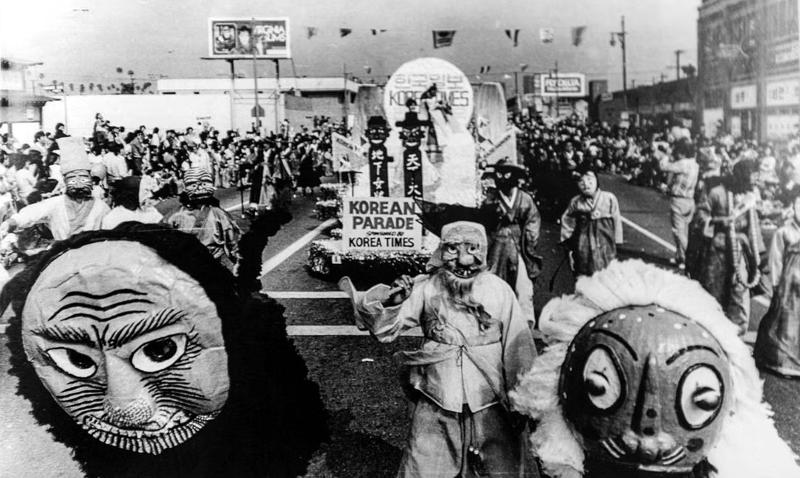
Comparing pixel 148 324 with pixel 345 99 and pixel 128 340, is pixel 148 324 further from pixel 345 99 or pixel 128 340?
pixel 345 99

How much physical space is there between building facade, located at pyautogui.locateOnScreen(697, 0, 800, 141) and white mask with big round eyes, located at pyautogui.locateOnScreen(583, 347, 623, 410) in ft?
5.81

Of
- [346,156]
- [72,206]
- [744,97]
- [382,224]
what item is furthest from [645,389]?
[72,206]

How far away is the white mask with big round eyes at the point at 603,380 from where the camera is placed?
2.31 m

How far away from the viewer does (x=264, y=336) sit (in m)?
3.45

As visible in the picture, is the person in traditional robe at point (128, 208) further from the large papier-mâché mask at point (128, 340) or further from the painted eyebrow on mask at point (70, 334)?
the painted eyebrow on mask at point (70, 334)

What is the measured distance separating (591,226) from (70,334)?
8.07 feet

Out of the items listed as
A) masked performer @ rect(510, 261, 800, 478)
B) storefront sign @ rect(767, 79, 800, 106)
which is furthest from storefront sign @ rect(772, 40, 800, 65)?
masked performer @ rect(510, 261, 800, 478)

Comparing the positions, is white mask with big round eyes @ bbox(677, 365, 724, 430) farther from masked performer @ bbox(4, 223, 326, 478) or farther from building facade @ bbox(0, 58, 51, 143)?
building facade @ bbox(0, 58, 51, 143)

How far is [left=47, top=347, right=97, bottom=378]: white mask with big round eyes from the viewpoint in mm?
3176

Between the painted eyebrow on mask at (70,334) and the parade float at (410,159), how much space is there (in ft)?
4.02

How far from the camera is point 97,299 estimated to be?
10.2ft

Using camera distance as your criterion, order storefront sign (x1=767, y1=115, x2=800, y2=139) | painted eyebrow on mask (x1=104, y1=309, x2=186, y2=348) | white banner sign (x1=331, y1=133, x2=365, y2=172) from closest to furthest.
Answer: painted eyebrow on mask (x1=104, y1=309, x2=186, y2=348), storefront sign (x1=767, y1=115, x2=800, y2=139), white banner sign (x1=331, y1=133, x2=365, y2=172)

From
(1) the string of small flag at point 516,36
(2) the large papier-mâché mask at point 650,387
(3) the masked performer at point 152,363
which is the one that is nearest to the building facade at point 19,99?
(3) the masked performer at point 152,363

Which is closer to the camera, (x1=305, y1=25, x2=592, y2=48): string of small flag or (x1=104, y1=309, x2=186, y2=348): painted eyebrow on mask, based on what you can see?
(x1=104, y1=309, x2=186, y2=348): painted eyebrow on mask
